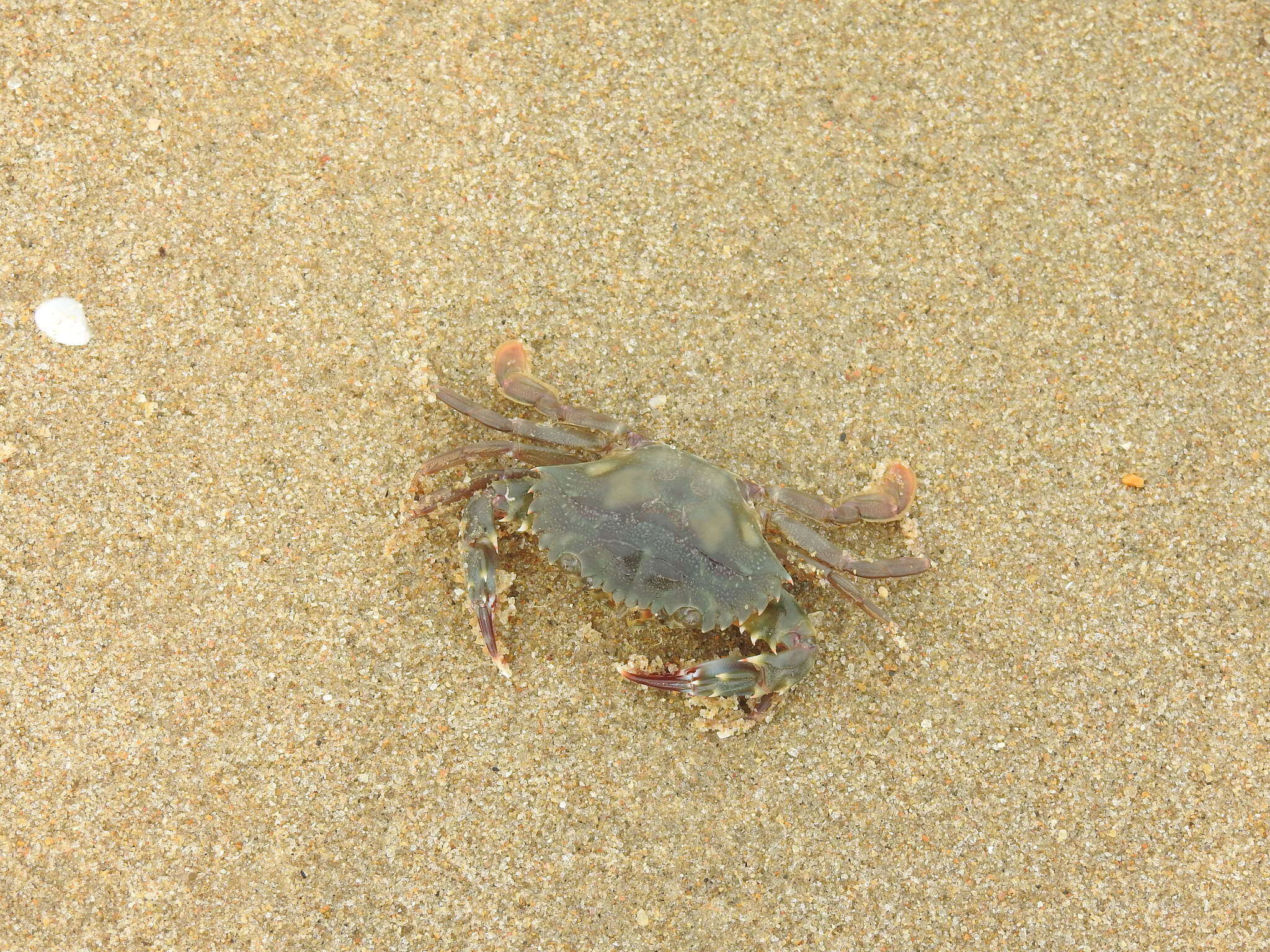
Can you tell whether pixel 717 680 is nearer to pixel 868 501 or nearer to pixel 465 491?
pixel 868 501

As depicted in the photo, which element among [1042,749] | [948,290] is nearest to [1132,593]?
[1042,749]

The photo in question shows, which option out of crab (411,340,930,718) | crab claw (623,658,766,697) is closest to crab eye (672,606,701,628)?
crab (411,340,930,718)

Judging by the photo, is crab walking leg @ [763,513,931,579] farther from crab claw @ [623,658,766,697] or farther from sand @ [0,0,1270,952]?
crab claw @ [623,658,766,697]

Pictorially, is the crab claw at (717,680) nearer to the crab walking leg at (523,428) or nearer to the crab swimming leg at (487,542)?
the crab swimming leg at (487,542)

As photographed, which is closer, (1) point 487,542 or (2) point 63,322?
(1) point 487,542

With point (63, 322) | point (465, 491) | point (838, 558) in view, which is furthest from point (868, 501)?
point (63, 322)

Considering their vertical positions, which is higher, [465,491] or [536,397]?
[536,397]
